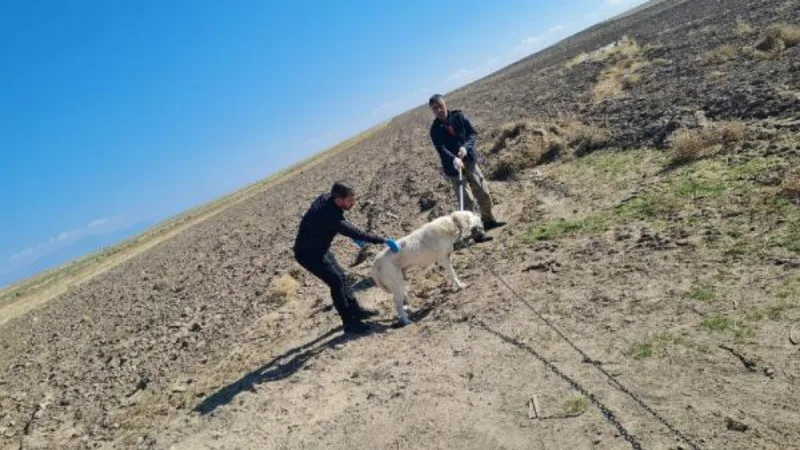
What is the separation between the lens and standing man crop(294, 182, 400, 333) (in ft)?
26.9

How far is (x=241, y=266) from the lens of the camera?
18.4 metres

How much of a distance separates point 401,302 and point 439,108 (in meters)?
3.61

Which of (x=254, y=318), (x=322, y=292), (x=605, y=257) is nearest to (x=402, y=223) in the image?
(x=322, y=292)

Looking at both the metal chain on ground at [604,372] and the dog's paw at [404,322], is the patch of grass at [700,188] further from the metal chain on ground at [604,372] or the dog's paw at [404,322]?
the dog's paw at [404,322]

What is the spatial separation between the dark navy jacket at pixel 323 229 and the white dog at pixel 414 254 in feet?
1.21

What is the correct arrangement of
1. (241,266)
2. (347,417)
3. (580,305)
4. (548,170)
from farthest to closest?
1. (241,266)
2. (548,170)
3. (580,305)
4. (347,417)

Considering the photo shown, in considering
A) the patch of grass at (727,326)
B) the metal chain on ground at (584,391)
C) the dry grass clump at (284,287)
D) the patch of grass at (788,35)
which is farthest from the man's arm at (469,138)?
the patch of grass at (788,35)

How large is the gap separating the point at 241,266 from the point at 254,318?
6787 mm

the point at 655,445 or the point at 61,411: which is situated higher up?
the point at 61,411

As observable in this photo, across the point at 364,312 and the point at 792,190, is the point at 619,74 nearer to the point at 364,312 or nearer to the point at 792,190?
the point at 792,190

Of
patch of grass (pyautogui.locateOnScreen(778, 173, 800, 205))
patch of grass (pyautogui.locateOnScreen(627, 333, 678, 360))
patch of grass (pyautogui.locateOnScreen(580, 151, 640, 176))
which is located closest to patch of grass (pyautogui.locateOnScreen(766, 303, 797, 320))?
patch of grass (pyautogui.locateOnScreen(627, 333, 678, 360))

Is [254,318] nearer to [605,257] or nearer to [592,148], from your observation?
[605,257]

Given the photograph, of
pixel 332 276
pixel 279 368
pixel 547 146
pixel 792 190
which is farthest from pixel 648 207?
pixel 547 146

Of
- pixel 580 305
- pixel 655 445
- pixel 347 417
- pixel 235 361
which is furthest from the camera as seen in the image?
pixel 235 361
